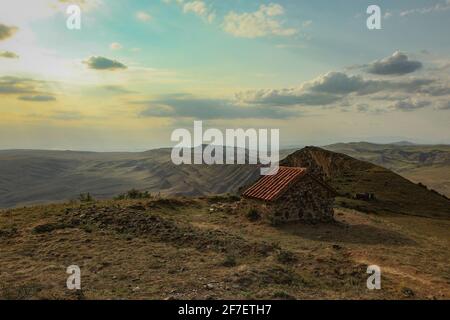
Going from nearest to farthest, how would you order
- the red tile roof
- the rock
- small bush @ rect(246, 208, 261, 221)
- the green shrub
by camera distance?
1. the rock
2. the green shrub
3. the red tile roof
4. small bush @ rect(246, 208, 261, 221)

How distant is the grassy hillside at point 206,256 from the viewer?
11.1m

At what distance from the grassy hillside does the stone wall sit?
2.71ft

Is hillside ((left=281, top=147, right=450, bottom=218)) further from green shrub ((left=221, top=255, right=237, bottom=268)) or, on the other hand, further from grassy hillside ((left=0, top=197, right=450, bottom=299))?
green shrub ((left=221, top=255, right=237, bottom=268))

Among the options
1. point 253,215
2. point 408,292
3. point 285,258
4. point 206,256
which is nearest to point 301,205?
point 253,215

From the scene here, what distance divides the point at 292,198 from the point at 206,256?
8929mm

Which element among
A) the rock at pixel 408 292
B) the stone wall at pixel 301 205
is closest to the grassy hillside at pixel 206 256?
the rock at pixel 408 292

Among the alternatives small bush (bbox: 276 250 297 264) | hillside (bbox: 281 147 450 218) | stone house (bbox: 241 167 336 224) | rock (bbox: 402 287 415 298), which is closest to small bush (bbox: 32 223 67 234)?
stone house (bbox: 241 167 336 224)

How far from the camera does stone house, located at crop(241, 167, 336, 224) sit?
21.8m

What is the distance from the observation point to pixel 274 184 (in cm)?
2314

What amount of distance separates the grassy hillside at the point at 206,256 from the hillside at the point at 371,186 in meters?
5.53

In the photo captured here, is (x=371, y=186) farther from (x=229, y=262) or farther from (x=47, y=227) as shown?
(x=47, y=227)

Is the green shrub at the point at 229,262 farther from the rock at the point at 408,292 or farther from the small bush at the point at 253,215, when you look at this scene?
the small bush at the point at 253,215
